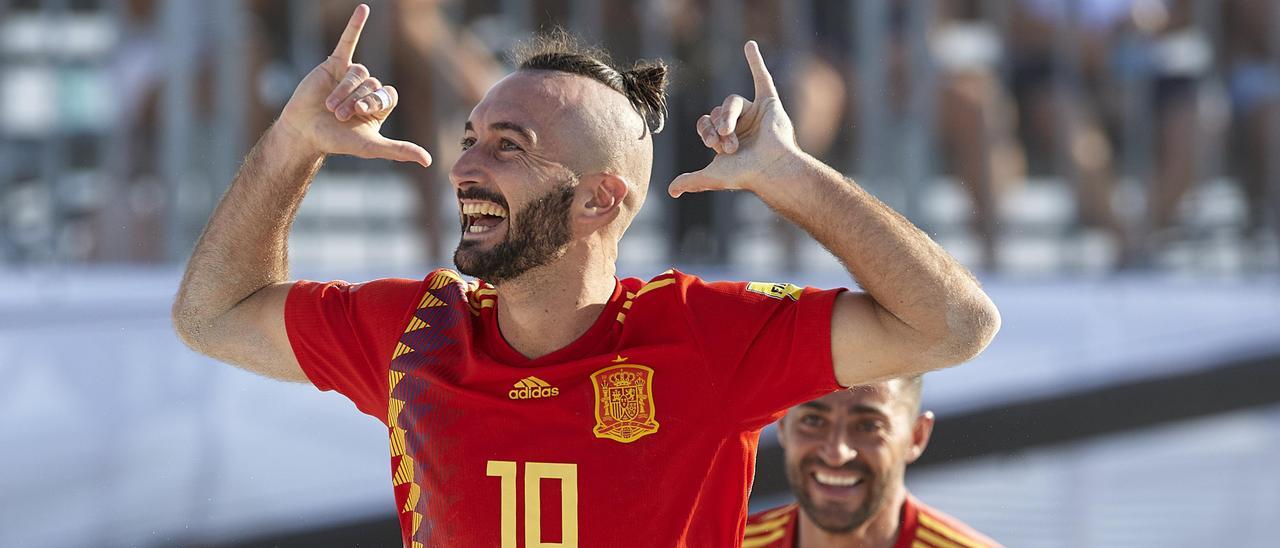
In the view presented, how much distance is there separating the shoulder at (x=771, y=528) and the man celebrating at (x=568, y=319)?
1.21 meters

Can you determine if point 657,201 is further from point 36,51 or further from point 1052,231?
point 36,51

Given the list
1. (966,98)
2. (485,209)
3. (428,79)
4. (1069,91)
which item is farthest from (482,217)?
(1069,91)

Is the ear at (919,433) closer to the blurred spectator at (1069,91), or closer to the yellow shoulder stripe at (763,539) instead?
the yellow shoulder stripe at (763,539)

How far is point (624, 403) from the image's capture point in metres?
2.50

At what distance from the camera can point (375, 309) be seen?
274cm

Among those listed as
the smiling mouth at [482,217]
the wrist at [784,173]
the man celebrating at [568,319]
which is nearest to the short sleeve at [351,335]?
the man celebrating at [568,319]

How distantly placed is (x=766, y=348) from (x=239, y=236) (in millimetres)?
1027

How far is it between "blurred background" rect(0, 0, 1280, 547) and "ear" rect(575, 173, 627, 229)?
7.12 feet

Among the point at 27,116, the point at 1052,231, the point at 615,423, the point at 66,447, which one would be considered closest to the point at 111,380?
the point at 66,447

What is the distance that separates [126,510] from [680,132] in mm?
2206

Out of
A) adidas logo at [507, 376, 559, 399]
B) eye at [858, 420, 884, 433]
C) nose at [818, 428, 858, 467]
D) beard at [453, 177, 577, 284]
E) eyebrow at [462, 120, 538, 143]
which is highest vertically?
eyebrow at [462, 120, 538, 143]


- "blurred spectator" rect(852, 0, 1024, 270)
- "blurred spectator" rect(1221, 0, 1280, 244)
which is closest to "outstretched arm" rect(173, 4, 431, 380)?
"blurred spectator" rect(852, 0, 1024, 270)

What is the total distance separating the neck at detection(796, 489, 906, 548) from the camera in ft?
12.0

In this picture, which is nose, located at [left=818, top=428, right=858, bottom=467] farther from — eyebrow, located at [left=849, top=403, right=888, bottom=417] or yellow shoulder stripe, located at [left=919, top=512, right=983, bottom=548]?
yellow shoulder stripe, located at [left=919, top=512, right=983, bottom=548]
